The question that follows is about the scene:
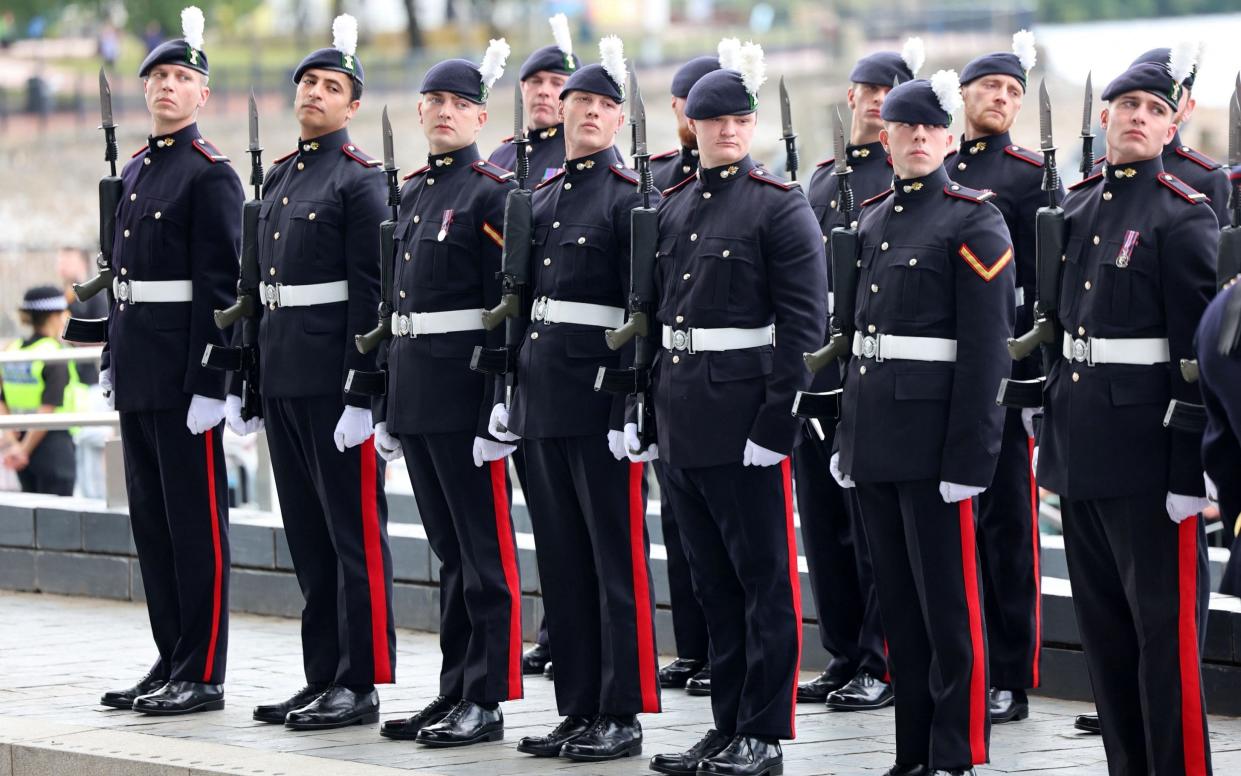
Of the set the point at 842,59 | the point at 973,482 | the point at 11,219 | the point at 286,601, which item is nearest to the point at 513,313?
the point at 973,482

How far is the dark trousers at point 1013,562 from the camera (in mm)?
7488

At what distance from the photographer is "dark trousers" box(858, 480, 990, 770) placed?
635 cm

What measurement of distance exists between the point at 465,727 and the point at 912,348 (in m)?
1.90

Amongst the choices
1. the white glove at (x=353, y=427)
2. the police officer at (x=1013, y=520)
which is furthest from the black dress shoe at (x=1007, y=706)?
the white glove at (x=353, y=427)

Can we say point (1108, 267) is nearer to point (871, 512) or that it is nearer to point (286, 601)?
point (871, 512)

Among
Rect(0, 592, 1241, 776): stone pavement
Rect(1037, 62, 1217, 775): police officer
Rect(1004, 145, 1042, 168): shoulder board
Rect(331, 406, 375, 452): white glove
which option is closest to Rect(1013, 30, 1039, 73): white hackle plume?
Rect(1004, 145, 1042, 168): shoulder board

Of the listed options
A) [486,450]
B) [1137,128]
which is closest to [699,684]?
[486,450]

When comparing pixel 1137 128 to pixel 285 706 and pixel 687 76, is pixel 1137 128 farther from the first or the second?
pixel 285 706

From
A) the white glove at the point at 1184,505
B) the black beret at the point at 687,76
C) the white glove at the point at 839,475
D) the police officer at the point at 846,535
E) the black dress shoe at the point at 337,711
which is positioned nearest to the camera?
the white glove at the point at 1184,505

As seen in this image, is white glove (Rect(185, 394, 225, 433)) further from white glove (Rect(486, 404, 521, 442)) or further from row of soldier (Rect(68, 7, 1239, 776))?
white glove (Rect(486, 404, 521, 442))

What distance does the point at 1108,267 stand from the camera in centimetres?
608

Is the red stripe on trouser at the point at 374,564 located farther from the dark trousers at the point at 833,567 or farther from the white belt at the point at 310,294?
the dark trousers at the point at 833,567

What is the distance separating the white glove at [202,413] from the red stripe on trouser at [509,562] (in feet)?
3.50

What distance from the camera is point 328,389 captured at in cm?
757
